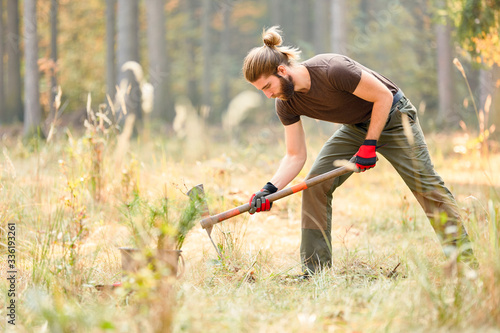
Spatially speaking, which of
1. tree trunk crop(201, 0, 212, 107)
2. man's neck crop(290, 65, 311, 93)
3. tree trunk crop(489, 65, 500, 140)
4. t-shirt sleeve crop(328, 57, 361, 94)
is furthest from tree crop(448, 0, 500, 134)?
tree trunk crop(201, 0, 212, 107)

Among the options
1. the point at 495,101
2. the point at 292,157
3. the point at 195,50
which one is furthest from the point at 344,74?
the point at 195,50

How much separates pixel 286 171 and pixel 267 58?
873mm

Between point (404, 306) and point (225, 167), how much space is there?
3.23 meters

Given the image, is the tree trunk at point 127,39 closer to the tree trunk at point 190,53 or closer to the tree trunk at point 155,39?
the tree trunk at point 155,39

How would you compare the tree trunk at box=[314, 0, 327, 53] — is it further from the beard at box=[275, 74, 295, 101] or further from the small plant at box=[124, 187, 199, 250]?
the small plant at box=[124, 187, 199, 250]

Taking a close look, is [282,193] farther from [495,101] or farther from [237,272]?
[495,101]

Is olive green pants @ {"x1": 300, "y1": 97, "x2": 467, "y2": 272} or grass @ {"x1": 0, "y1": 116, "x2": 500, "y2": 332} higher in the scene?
olive green pants @ {"x1": 300, "y1": 97, "x2": 467, "y2": 272}

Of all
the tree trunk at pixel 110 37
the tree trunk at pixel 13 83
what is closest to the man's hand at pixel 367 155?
the tree trunk at pixel 110 37

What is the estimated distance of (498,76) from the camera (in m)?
7.70

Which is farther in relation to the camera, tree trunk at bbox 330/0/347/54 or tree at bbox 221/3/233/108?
tree at bbox 221/3/233/108

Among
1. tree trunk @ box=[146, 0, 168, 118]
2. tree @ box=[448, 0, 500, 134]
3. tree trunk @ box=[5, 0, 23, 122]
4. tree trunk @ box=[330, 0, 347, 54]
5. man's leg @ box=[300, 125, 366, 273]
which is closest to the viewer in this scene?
man's leg @ box=[300, 125, 366, 273]

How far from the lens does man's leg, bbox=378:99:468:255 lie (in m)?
3.21

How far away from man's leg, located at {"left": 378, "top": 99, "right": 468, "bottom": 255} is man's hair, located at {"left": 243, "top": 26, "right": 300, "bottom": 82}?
0.86 metres

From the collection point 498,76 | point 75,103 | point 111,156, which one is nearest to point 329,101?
point 111,156
